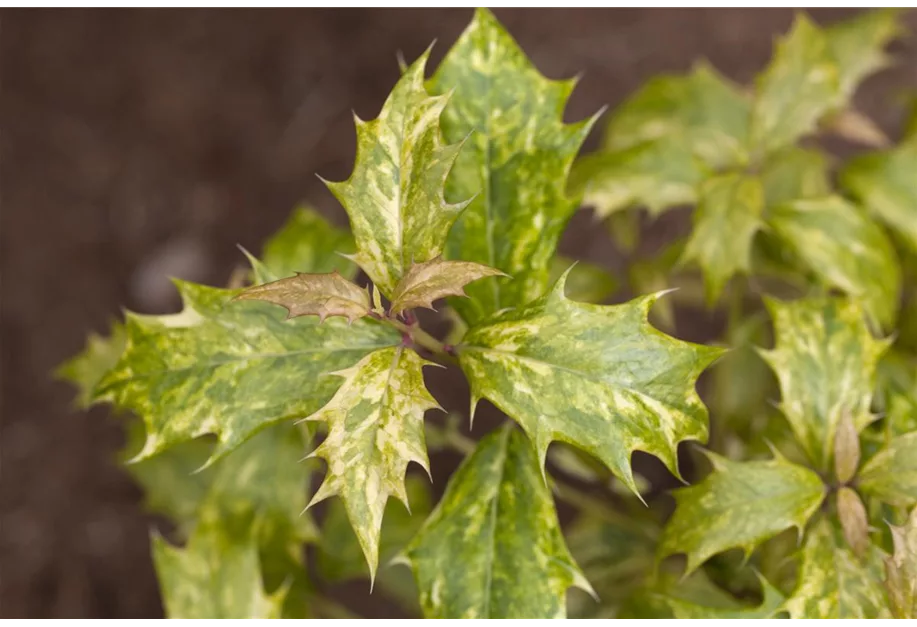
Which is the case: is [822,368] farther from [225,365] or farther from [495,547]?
[225,365]

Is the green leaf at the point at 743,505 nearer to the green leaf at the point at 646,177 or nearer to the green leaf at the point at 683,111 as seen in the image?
the green leaf at the point at 646,177

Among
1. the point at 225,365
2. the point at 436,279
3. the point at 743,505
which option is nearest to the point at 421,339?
the point at 436,279

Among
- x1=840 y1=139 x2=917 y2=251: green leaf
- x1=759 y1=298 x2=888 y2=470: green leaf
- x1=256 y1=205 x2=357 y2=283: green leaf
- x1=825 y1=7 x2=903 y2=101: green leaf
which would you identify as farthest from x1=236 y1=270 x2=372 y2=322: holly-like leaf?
x1=825 y1=7 x2=903 y2=101: green leaf

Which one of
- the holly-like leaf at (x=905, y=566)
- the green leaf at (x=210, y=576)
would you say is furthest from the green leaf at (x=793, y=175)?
the green leaf at (x=210, y=576)

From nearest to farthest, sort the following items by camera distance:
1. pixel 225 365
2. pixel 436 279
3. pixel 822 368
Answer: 1. pixel 436 279
2. pixel 225 365
3. pixel 822 368

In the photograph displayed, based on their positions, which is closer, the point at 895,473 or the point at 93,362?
the point at 895,473
